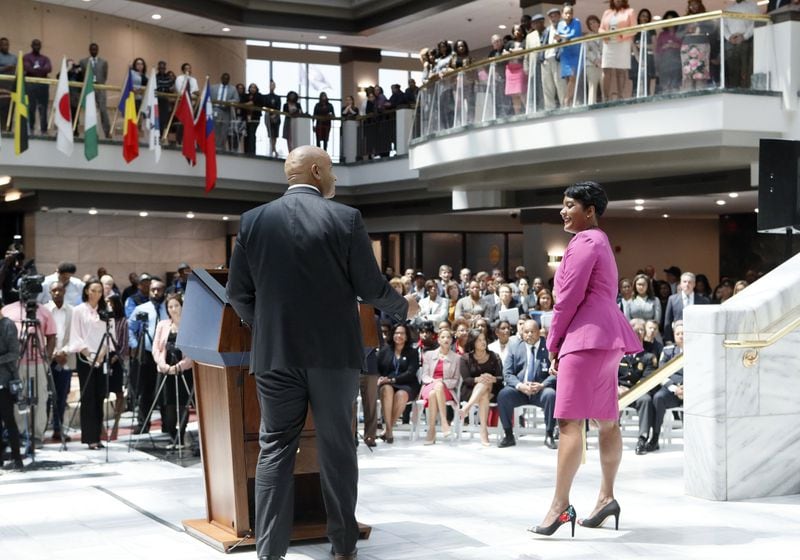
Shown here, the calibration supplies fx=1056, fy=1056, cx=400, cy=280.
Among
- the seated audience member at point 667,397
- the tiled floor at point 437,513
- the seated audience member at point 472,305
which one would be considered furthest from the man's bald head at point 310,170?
the seated audience member at point 472,305

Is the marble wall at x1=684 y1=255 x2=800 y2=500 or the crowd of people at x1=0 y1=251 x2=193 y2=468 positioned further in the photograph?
the crowd of people at x1=0 y1=251 x2=193 y2=468

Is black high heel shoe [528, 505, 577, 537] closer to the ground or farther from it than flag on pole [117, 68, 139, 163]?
closer to the ground

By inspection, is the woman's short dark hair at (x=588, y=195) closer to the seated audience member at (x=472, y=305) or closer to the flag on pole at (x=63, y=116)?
the seated audience member at (x=472, y=305)

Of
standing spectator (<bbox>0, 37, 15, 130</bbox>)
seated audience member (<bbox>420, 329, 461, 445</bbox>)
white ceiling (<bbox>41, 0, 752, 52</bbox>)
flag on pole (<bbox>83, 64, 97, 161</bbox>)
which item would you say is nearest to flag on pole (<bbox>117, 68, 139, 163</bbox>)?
flag on pole (<bbox>83, 64, 97, 161</bbox>)

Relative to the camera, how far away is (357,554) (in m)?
5.14

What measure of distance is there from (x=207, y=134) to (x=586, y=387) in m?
16.8

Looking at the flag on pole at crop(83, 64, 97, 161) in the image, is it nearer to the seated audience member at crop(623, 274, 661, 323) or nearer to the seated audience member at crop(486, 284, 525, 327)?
the seated audience member at crop(486, 284, 525, 327)

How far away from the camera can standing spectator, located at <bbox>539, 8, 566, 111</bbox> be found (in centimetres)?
1494

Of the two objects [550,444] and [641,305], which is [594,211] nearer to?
[550,444]

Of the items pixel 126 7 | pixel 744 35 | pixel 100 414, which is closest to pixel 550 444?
pixel 100 414

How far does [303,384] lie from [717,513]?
2.86m

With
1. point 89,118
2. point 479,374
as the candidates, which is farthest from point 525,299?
point 89,118

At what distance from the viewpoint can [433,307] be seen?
49.6 feet

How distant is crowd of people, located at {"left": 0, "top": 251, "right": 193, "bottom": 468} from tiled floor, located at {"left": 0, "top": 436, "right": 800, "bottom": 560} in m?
0.93
